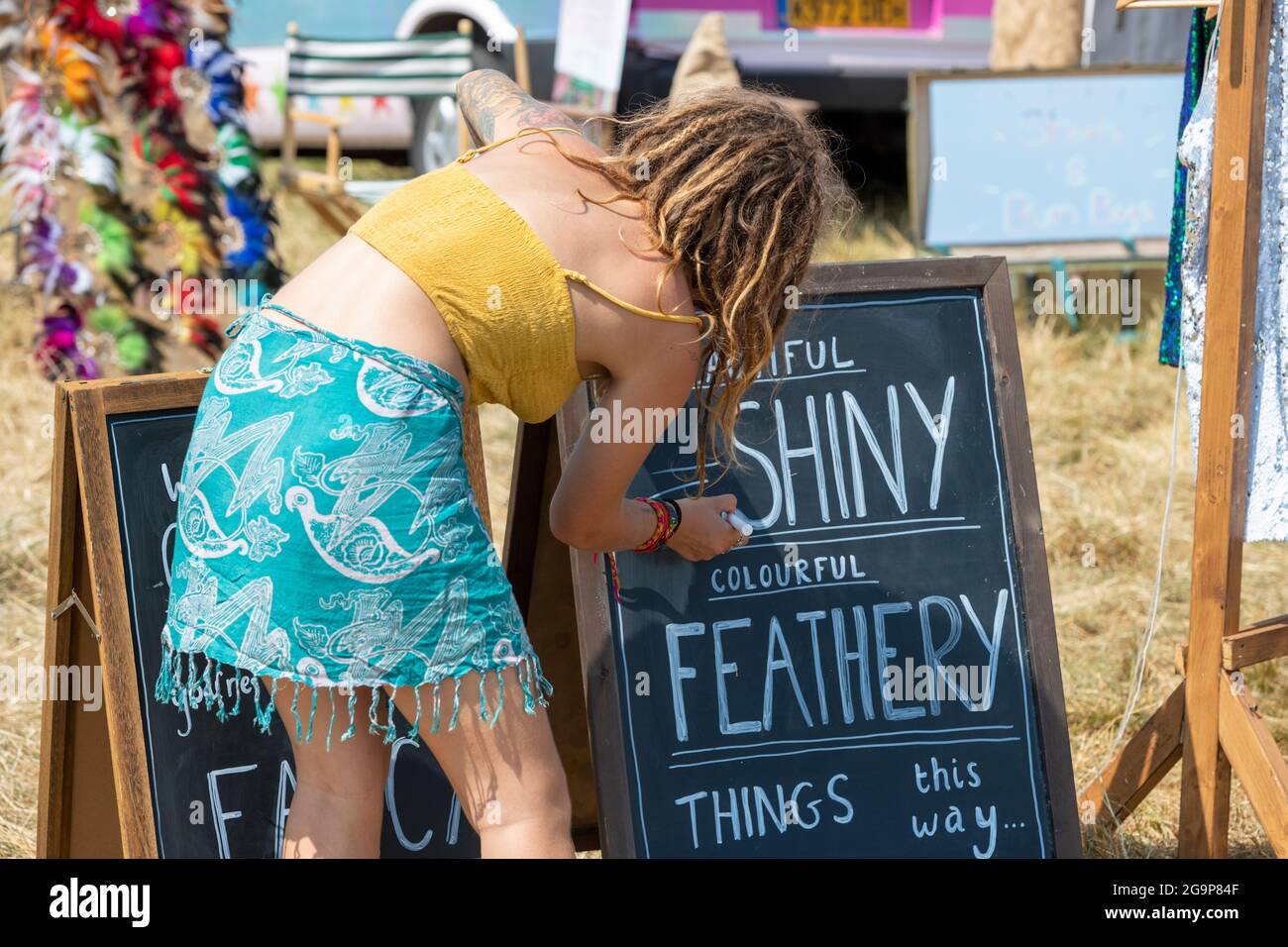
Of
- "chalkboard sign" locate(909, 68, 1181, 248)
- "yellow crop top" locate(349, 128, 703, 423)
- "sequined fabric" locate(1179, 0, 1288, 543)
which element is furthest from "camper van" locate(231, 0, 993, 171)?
"yellow crop top" locate(349, 128, 703, 423)

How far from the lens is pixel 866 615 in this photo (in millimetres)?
2615

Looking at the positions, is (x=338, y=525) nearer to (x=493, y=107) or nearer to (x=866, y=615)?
(x=493, y=107)

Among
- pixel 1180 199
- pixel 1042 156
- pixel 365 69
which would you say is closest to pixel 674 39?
pixel 365 69

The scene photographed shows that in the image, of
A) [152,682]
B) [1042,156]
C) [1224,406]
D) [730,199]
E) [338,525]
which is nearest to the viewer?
[338,525]

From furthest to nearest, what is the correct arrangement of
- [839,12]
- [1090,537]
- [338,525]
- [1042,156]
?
[839,12] → [1042,156] → [1090,537] → [338,525]

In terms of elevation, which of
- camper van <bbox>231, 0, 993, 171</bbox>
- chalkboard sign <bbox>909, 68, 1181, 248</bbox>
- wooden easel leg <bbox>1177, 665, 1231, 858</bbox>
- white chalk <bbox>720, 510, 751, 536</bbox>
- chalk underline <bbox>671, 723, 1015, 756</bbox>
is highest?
camper van <bbox>231, 0, 993, 171</bbox>

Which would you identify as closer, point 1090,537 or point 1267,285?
point 1267,285

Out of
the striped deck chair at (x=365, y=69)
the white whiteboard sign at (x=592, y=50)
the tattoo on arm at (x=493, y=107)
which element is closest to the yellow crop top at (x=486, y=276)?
the tattoo on arm at (x=493, y=107)

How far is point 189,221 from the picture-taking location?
17.2ft

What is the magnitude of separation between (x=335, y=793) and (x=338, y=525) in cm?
48

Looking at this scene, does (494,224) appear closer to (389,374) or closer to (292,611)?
(389,374)

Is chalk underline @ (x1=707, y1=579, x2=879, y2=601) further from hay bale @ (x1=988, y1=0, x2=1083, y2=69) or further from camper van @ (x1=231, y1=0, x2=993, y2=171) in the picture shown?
hay bale @ (x1=988, y1=0, x2=1083, y2=69)

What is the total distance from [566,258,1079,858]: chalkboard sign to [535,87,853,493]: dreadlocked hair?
63cm

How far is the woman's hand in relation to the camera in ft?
7.99
